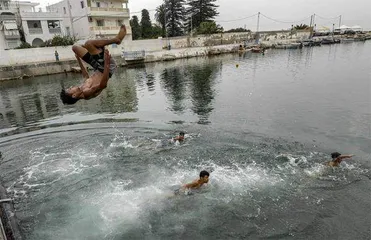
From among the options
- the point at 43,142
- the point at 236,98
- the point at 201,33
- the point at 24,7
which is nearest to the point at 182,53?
the point at 201,33

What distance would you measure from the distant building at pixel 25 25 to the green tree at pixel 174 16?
32.3 meters

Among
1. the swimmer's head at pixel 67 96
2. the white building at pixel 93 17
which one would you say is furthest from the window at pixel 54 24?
the swimmer's head at pixel 67 96

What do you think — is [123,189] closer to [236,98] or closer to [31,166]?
[31,166]

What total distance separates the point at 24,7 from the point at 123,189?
60.0 meters

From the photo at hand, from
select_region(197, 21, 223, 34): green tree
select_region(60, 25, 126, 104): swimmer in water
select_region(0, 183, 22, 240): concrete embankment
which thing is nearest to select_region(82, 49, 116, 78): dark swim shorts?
select_region(60, 25, 126, 104): swimmer in water

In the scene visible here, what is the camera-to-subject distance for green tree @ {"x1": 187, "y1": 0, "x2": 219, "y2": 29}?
79125mm

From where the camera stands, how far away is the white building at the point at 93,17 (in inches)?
1956

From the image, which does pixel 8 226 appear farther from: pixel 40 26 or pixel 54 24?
pixel 54 24

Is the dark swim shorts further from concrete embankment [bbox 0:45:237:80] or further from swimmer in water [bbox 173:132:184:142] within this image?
concrete embankment [bbox 0:45:237:80]

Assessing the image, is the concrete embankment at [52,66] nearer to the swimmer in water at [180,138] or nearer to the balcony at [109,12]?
the balcony at [109,12]

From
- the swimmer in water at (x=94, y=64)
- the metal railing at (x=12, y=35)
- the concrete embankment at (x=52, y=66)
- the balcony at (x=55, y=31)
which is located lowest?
the concrete embankment at (x=52, y=66)

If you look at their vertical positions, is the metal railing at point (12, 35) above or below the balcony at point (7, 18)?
below

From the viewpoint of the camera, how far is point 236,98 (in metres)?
22.5

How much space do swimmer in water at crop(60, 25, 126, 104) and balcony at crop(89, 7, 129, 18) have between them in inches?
1884
